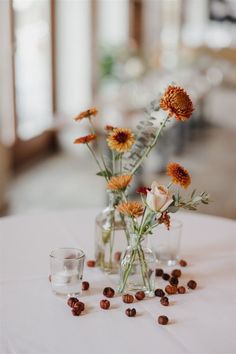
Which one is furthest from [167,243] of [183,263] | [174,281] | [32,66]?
[32,66]

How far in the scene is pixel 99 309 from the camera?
1359 millimetres

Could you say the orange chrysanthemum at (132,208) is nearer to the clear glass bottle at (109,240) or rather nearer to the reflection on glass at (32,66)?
the clear glass bottle at (109,240)

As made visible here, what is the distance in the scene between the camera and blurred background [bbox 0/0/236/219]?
4504 mm

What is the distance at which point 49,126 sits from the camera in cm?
564

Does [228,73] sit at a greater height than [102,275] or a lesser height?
lesser

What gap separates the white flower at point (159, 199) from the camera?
50.9 inches

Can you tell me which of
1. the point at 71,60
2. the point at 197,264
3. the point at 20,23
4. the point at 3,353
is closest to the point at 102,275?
the point at 197,264

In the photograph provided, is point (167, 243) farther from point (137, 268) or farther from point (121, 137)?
point (121, 137)

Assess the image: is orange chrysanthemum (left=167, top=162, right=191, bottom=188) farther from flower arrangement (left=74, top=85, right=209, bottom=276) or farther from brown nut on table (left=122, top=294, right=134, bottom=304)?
brown nut on table (left=122, top=294, right=134, bottom=304)

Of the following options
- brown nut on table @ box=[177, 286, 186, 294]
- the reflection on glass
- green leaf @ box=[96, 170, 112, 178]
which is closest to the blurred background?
the reflection on glass

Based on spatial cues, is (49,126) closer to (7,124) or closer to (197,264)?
(7,124)

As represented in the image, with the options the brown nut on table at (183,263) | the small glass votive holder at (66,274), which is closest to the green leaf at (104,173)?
the small glass votive holder at (66,274)

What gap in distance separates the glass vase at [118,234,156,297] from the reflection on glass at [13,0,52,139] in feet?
12.2

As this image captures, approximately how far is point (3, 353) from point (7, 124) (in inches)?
149
